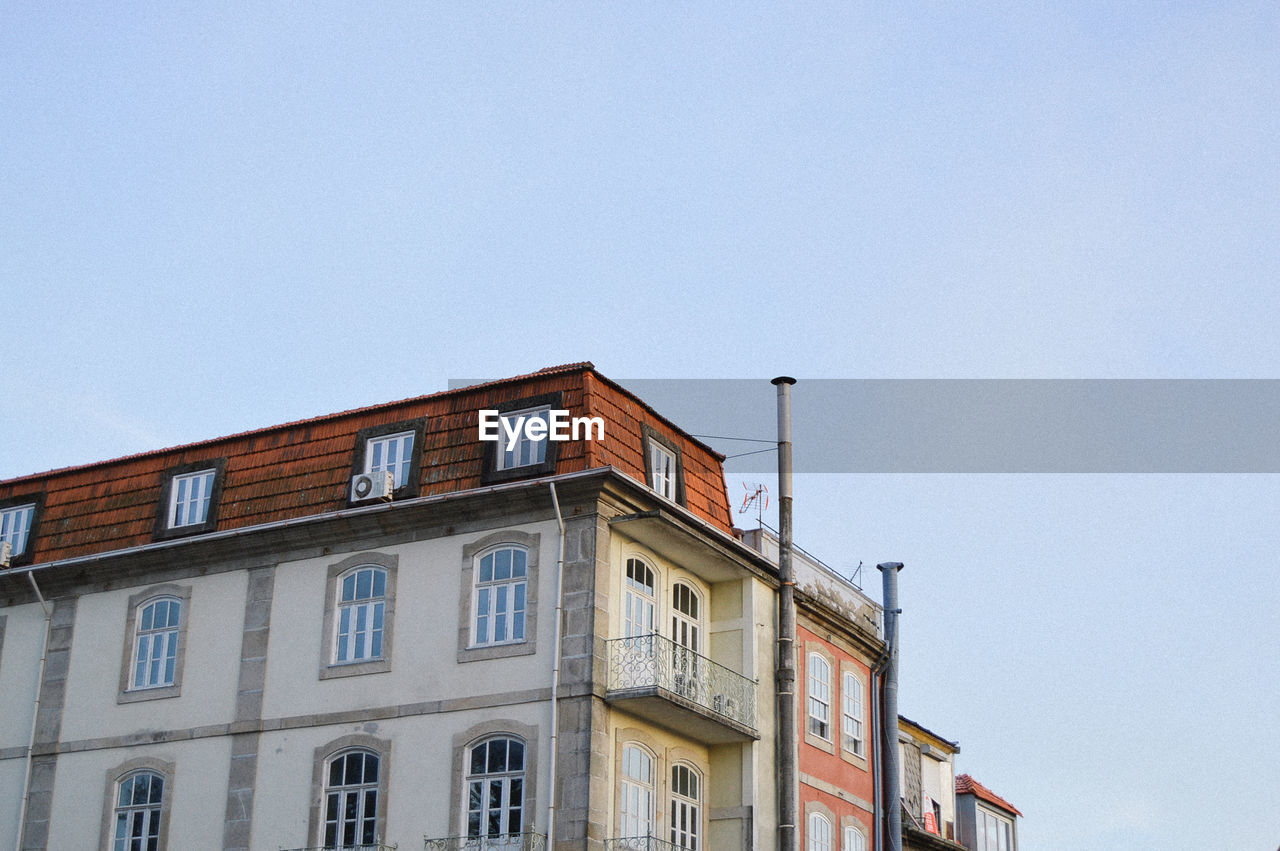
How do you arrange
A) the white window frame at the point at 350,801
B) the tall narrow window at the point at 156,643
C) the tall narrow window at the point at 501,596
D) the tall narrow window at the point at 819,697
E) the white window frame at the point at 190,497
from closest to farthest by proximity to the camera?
the white window frame at the point at 350,801 → the tall narrow window at the point at 501,596 → the tall narrow window at the point at 156,643 → the white window frame at the point at 190,497 → the tall narrow window at the point at 819,697

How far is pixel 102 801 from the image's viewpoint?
28.9 m

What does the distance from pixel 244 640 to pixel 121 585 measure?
3459 mm

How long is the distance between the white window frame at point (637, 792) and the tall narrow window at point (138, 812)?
8463mm

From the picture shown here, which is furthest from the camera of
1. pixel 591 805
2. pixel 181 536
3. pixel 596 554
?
pixel 181 536

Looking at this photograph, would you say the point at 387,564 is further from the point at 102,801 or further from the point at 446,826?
the point at 102,801

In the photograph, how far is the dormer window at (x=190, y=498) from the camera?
98.7ft

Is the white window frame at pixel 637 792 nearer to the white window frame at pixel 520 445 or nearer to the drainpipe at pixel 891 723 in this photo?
the white window frame at pixel 520 445

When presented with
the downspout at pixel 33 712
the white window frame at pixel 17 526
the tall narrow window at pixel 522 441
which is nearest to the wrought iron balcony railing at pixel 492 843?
the tall narrow window at pixel 522 441

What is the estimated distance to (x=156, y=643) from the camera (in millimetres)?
Result: 29766


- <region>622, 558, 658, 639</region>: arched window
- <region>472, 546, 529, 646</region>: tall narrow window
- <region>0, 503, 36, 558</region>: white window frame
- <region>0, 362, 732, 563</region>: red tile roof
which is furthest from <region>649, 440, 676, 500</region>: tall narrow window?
<region>0, 503, 36, 558</region>: white window frame

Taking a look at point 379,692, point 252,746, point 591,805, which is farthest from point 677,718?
point 252,746

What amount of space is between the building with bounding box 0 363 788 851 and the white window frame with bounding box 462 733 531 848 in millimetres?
43

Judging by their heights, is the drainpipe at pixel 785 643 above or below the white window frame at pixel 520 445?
below

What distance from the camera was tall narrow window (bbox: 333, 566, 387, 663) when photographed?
27500 millimetres
